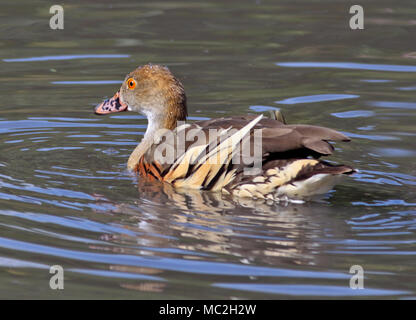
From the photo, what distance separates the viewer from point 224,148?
24.9 ft

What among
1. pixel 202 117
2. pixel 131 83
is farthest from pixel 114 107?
pixel 202 117

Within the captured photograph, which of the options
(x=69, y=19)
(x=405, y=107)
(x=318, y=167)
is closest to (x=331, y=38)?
(x=405, y=107)

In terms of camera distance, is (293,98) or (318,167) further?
(293,98)

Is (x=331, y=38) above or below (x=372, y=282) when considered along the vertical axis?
above

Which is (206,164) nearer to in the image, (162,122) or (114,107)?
(162,122)

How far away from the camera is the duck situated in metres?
7.29

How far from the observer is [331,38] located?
1355cm

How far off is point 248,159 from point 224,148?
23 cm

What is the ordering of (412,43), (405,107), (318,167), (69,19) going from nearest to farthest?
1. (318,167)
2. (405,107)
3. (412,43)
4. (69,19)

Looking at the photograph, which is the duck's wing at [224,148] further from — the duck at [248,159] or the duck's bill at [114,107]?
the duck's bill at [114,107]

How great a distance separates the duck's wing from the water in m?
0.20

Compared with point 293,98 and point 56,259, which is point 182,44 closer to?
point 293,98
